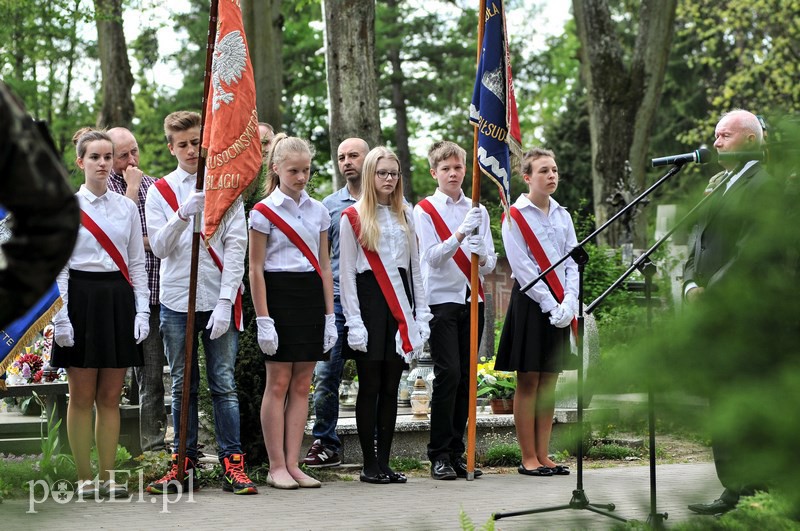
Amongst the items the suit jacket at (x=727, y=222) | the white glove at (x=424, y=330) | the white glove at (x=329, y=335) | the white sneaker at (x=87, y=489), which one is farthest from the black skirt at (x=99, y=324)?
the suit jacket at (x=727, y=222)

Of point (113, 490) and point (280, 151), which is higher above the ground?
point (280, 151)

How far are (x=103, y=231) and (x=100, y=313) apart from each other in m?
0.51

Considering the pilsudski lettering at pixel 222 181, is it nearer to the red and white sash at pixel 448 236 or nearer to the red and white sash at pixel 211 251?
the red and white sash at pixel 211 251

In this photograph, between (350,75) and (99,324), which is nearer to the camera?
(99,324)

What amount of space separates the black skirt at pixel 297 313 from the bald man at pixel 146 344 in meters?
1.17

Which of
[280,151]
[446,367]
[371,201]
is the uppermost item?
[280,151]

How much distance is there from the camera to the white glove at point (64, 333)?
6.79 meters

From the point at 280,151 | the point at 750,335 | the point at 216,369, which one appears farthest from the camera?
the point at 280,151

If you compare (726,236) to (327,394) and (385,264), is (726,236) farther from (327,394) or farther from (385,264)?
(327,394)

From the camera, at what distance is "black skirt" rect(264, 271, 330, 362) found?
7516 mm

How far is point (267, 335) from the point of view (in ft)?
24.0

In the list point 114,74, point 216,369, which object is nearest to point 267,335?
point 216,369

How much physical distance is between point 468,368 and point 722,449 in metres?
7.19

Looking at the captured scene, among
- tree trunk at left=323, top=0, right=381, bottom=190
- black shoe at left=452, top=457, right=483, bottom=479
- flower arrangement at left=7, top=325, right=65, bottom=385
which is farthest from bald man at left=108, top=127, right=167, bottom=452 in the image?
tree trunk at left=323, top=0, right=381, bottom=190
